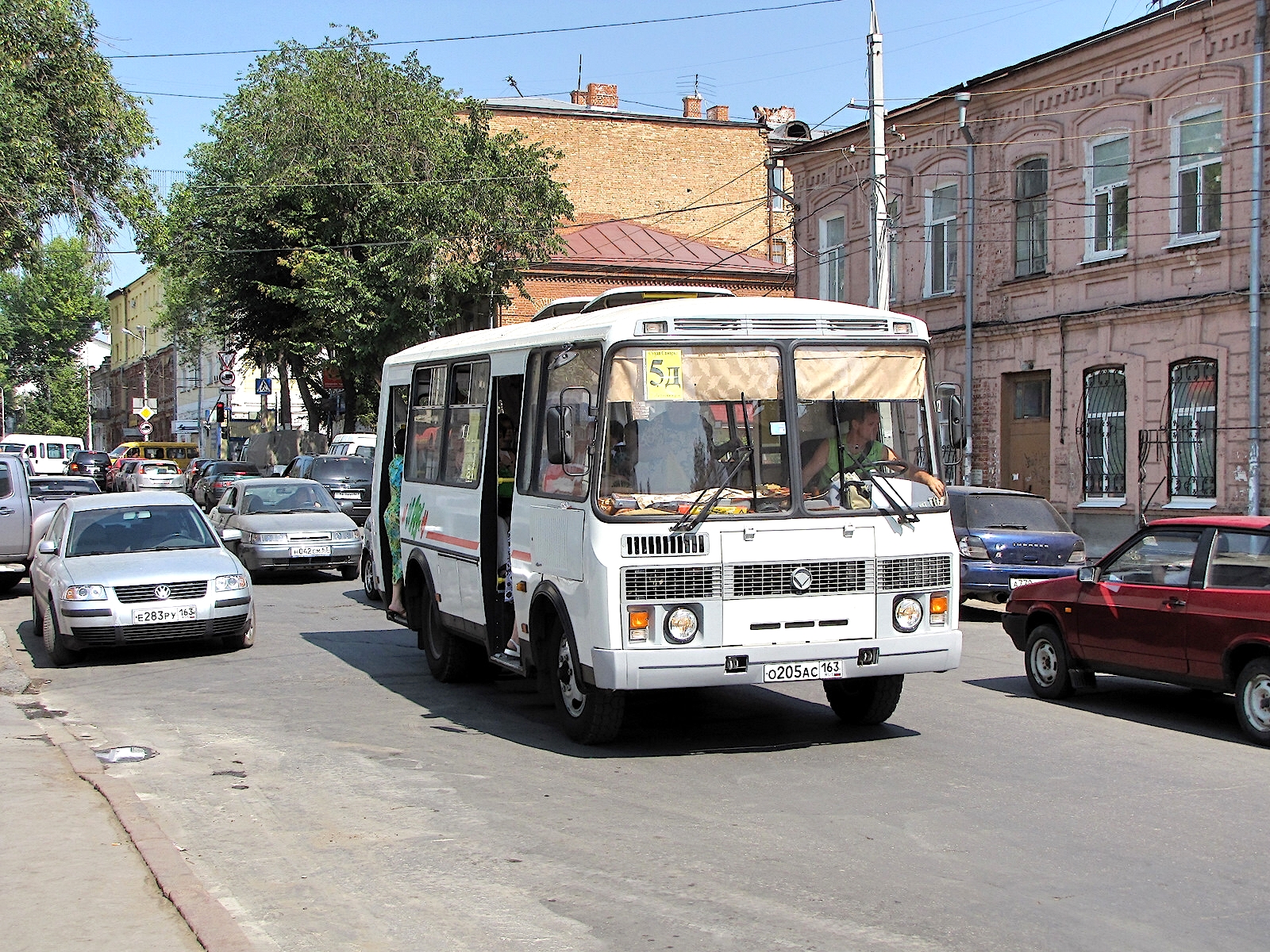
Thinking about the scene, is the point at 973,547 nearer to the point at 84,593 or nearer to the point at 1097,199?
the point at 84,593

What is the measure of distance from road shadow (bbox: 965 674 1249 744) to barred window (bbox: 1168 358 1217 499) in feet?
35.3

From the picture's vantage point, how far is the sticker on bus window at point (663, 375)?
824 centimetres

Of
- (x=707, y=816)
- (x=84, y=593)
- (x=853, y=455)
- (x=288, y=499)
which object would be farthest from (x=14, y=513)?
(x=707, y=816)

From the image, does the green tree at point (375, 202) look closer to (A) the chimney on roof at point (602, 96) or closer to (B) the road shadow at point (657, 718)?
(A) the chimney on roof at point (602, 96)

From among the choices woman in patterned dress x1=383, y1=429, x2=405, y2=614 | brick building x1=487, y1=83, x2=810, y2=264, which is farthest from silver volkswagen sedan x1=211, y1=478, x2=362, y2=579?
brick building x1=487, y1=83, x2=810, y2=264

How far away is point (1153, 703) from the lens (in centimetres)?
1083

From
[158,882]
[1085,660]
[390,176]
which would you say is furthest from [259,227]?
[158,882]

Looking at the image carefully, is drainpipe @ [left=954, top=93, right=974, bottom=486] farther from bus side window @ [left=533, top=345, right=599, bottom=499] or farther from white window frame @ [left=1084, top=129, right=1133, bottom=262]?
bus side window @ [left=533, top=345, right=599, bottom=499]

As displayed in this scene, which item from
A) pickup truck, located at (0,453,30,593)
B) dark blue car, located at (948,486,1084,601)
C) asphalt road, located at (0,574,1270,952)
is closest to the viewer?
asphalt road, located at (0,574,1270,952)

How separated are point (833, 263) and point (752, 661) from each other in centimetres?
2546

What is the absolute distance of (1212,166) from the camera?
21.6 metres

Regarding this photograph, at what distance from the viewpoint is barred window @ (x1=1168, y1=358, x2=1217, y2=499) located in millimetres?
21656

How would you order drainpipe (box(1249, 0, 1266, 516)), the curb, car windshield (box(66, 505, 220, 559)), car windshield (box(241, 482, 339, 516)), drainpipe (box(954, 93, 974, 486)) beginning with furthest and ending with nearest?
drainpipe (box(954, 93, 974, 486)) → car windshield (box(241, 482, 339, 516)) → drainpipe (box(1249, 0, 1266, 516)) → car windshield (box(66, 505, 220, 559)) → the curb

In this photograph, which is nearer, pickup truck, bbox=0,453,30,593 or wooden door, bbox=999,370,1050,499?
pickup truck, bbox=0,453,30,593
